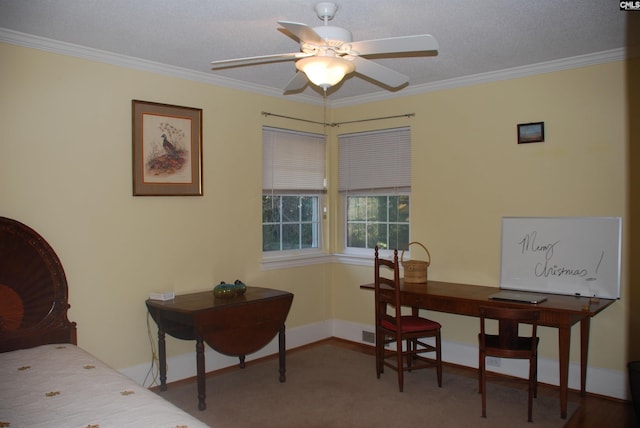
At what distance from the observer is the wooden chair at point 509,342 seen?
2848 millimetres

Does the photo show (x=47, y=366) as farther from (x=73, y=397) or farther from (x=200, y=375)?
(x=200, y=375)

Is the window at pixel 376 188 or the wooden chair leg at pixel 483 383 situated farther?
the window at pixel 376 188

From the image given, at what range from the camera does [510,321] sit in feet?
9.79

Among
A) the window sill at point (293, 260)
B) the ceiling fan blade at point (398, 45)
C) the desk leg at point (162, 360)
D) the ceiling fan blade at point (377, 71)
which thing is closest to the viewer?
the ceiling fan blade at point (398, 45)

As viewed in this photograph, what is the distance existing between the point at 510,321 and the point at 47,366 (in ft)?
8.27

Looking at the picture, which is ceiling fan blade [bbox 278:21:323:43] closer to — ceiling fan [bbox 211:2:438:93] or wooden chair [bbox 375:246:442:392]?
ceiling fan [bbox 211:2:438:93]

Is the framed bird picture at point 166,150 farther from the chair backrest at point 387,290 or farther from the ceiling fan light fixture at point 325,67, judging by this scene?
the ceiling fan light fixture at point 325,67

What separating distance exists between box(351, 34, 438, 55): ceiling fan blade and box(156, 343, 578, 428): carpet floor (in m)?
2.08

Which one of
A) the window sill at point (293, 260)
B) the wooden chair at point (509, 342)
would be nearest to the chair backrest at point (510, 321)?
the wooden chair at point (509, 342)

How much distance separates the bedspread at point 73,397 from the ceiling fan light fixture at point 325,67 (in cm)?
154

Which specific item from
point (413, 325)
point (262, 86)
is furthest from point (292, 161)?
point (413, 325)

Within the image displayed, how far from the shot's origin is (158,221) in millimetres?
3547

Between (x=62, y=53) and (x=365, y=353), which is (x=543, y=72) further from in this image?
(x=62, y=53)

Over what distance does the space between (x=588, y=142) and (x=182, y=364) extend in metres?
3.23
